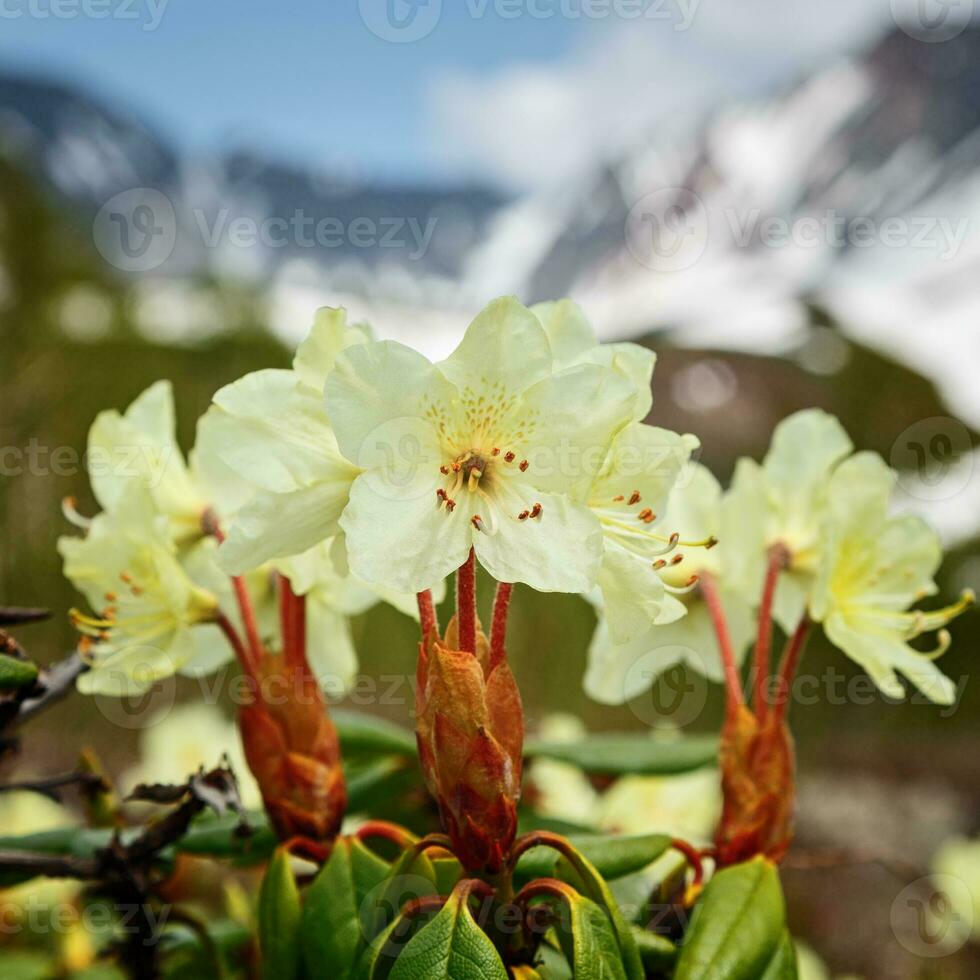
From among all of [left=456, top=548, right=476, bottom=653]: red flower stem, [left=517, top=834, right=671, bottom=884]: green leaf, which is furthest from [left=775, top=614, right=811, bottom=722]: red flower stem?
[left=456, top=548, right=476, bottom=653]: red flower stem

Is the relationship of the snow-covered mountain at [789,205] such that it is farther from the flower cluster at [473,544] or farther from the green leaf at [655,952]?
the green leaf at [655,952]

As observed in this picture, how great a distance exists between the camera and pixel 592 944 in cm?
48

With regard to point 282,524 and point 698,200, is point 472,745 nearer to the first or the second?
point 282,524

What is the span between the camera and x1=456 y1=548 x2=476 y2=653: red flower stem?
510 millimetres

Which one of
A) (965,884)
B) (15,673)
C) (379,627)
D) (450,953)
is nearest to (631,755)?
(450,953)

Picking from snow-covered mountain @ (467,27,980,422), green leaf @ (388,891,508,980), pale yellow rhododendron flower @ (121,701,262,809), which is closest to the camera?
green leaf @ (388,891,508,980)

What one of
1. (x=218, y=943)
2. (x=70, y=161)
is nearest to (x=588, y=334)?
(x=218, y=943)

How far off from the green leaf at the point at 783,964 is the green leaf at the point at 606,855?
8cm

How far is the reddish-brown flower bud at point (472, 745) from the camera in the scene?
0.50 metres

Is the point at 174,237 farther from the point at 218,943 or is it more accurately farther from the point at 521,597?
the point at 218,943

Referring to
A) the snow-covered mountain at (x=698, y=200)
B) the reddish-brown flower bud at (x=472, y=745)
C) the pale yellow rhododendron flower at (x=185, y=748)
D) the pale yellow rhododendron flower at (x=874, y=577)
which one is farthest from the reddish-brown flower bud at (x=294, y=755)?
the snow-covered mountain at (x=698, y=200)

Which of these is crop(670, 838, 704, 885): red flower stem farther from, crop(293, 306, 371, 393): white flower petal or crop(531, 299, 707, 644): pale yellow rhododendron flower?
crop(293, 306, 371, 393): white flower petal

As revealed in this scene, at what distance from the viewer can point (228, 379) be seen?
4.02 m

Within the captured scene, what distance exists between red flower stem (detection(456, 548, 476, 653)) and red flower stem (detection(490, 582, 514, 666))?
0.04 ft
